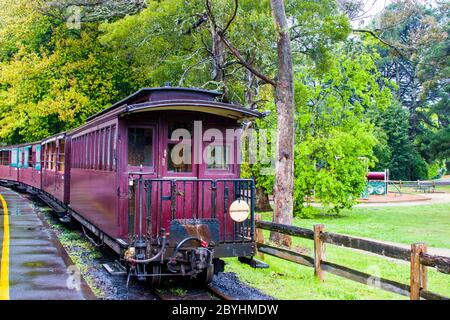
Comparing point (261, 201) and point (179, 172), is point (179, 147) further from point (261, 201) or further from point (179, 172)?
point (261, 201)

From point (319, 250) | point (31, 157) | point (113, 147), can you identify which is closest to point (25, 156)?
point (31, 157)

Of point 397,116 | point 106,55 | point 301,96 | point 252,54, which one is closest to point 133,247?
point 252,54

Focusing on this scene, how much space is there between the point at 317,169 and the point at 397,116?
31882 mm

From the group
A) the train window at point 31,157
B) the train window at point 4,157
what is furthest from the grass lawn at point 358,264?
the train window at point 4,157

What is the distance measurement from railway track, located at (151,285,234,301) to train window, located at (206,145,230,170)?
2.16 m

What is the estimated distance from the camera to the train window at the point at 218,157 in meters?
9.64

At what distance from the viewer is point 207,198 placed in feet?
30.4

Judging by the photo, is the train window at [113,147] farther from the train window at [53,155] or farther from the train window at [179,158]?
the train window at [53,155]

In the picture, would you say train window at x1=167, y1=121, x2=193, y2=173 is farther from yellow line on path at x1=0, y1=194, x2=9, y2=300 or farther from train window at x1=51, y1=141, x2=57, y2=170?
train window at x1=51, y1=141, x2=57, y2=170

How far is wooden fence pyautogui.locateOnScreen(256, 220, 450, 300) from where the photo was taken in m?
7.25

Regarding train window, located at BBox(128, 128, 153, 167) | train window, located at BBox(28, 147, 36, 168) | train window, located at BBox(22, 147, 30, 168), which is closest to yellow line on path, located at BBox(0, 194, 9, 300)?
train window, located at BBox(128, 128, 153, 167)

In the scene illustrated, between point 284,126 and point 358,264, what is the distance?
3.80 meters

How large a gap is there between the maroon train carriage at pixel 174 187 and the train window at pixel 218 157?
0.7 inches

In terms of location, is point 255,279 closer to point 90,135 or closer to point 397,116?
point 90,135
